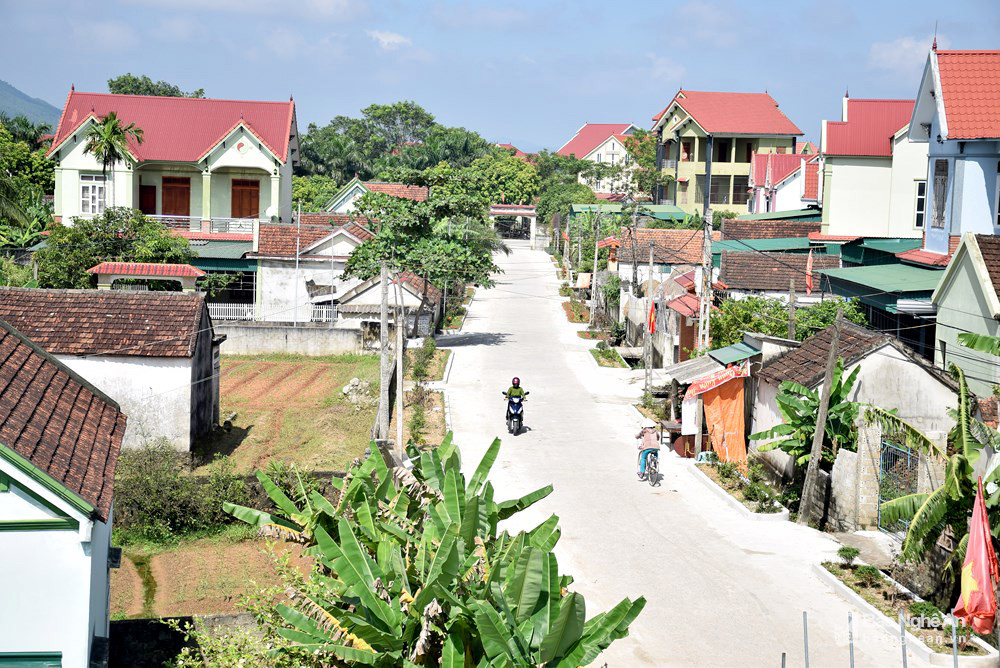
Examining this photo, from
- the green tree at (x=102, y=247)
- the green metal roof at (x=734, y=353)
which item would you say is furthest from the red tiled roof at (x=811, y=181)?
the green metal roof at (x=734, y=353)

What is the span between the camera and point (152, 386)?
25375mm

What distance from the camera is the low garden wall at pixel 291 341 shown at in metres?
39.8

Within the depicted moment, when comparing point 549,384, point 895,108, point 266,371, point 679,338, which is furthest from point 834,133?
point 266,371

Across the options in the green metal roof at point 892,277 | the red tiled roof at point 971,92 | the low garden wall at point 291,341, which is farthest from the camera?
the low garden wall at point 291,341

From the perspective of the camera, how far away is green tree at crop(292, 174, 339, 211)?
77.4 m

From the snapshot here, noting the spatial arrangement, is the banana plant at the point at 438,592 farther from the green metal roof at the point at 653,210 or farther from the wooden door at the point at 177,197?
the green metal roof at the point at 653,210

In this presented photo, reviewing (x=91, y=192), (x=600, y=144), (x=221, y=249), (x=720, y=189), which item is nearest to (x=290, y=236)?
(x=221, y=249)

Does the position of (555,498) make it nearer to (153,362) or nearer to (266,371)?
(153,362)

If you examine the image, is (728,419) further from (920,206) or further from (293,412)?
(920,206)

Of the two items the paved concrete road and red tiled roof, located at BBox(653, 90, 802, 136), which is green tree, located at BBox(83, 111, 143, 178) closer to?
the paved concrete road

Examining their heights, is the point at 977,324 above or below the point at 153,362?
above

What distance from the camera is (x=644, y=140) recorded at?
85.1 m

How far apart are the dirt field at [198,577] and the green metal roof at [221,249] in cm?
2501

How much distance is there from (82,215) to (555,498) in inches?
1340
